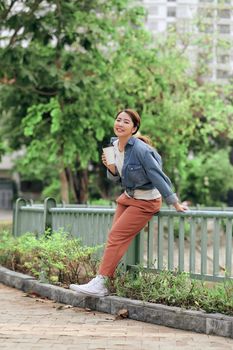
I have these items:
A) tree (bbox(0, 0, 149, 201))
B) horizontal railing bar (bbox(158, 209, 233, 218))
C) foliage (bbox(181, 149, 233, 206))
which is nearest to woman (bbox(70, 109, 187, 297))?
horizontal railing bar (bbox(158, 209, 233, 218))

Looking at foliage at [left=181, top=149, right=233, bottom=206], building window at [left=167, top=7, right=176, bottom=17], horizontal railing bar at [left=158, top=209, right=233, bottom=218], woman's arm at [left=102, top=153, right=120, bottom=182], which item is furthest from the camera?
foliage at [left=181, top=149, right=233, bottom=206]

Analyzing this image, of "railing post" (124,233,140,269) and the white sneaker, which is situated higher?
"railing post" (124,233,140,269)

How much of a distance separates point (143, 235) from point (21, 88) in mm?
7893

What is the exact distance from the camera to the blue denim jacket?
639 cm

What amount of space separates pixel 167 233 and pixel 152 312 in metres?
1.29

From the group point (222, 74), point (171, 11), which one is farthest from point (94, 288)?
point (222, 74)

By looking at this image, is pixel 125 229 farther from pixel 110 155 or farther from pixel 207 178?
pixel 207 178

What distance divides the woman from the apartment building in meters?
16.1

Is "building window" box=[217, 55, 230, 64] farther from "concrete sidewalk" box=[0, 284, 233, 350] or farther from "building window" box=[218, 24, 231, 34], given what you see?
"concrete sidewalk" box=[0, 284, 233, 350]

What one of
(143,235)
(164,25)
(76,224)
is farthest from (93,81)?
(164,25)

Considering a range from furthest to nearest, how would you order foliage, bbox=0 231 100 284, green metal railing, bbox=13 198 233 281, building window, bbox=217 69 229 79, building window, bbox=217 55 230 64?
1. building window, bbox=217 69 229 79
2. building window, bbox=217 55 230 64
3. foliage, bbox=0 231 100 284
4. green metal railing, bbox=13 198 233 281

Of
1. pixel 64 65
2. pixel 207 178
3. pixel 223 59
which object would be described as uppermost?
pixel 223 59

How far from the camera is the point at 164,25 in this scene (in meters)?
25.1

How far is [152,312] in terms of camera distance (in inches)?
241
